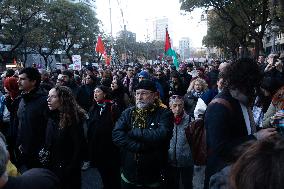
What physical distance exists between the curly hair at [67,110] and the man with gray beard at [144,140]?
26.7 inches

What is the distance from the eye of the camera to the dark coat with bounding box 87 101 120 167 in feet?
16.5

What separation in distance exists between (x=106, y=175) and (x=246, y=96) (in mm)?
2782

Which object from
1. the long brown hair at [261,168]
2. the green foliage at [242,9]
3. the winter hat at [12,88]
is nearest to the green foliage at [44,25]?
the green foliage at [242,9]

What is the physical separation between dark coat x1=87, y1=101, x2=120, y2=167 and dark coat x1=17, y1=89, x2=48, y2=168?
815 mm

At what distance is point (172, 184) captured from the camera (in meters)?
4.63

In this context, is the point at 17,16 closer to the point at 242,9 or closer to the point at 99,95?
the point at 242,9

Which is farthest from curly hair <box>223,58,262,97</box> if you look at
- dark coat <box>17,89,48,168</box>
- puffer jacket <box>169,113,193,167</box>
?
dark coat <box>17,89,48,168</box>

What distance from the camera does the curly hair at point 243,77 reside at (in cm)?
292

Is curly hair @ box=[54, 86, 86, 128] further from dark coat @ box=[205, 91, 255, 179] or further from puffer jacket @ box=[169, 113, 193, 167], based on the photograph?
dark coat @ box=[205, 91, 255, 179]

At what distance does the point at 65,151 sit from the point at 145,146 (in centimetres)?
102

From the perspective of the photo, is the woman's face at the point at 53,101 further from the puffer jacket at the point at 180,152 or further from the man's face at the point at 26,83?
the puffer jacket at the point at 180,152

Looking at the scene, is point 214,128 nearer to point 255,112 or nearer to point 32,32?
point 255,112

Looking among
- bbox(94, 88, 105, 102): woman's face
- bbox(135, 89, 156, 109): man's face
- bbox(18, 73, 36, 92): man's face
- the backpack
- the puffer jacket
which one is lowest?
the puffer jacket

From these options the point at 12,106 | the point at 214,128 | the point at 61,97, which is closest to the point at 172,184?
the point at 61,97
